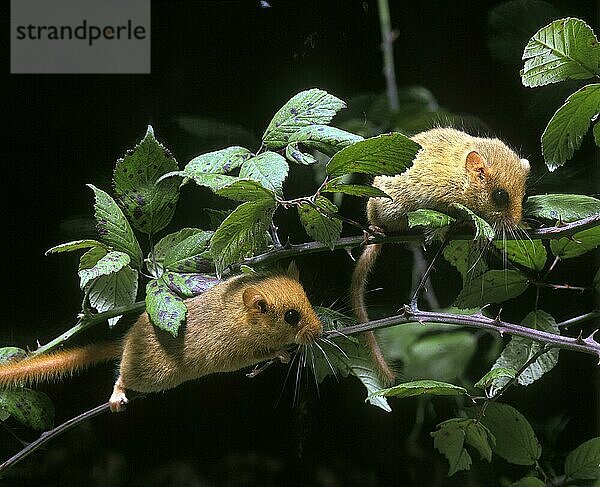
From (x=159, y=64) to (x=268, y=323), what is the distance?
0.35m

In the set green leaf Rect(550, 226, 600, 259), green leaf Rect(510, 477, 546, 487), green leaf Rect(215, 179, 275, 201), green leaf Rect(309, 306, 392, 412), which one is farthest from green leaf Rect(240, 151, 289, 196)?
green leaf Rect(510, 477, 546, 487)

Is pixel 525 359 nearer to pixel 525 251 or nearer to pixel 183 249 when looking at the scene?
pixel 525 251

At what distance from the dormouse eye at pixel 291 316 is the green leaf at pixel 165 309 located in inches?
4.7

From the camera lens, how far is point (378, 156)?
61 cm

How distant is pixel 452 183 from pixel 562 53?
186mm

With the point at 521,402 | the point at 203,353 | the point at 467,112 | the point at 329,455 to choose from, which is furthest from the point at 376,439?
the point at 467,112

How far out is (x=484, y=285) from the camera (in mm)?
823

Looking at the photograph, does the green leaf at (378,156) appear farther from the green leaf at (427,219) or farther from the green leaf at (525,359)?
the green leaf at (525,359)

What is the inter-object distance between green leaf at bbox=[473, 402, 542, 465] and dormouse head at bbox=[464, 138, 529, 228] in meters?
0.23

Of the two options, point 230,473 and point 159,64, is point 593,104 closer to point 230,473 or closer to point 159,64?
point 159,64

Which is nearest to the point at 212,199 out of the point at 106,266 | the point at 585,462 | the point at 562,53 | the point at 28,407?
the point at 106,266

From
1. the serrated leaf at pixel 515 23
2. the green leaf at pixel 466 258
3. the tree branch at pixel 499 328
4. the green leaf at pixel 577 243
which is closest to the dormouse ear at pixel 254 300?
the tree branch at pixel 499 328

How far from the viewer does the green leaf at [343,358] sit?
2.69 ft

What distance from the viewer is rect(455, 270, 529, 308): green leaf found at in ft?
2.70
